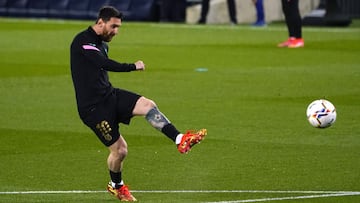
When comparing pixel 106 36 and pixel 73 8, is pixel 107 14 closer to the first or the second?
pixel 106 36

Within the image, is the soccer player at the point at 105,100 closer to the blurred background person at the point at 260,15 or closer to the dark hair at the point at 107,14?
the dark hair at the point at 107,14

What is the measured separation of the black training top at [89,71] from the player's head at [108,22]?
0.14 metres

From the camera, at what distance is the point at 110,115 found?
39.5 feet

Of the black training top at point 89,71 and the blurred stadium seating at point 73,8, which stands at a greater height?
the black training top at point 89,71

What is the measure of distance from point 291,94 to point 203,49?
9053 mm

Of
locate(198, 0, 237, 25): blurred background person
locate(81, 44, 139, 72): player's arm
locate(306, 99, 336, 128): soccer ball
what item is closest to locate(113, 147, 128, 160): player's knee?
locate(81, 44, 139, 72): player's arm

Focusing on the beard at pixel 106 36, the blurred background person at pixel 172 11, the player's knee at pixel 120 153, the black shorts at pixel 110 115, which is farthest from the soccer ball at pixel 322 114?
the blurred background person at pixel 172 11

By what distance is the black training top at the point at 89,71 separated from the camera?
12.0m

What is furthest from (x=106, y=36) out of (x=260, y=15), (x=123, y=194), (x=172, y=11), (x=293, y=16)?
(x=172, y=11)

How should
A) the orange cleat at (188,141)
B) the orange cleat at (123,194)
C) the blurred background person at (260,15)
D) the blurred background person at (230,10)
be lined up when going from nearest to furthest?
the orange cleat at (188,141)
the orange cleat at (123,194)
the blurred background person at (260,15)
the blurred background person at (230,10)

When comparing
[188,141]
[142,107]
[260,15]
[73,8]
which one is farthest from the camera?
[73,8]

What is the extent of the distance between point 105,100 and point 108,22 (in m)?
0.74

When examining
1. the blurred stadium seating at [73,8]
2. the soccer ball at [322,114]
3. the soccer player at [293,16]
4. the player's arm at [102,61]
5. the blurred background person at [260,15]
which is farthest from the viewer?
the blurred stadium seating at [73,8]

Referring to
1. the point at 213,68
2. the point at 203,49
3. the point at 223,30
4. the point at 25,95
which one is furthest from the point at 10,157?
the point at 223,30
